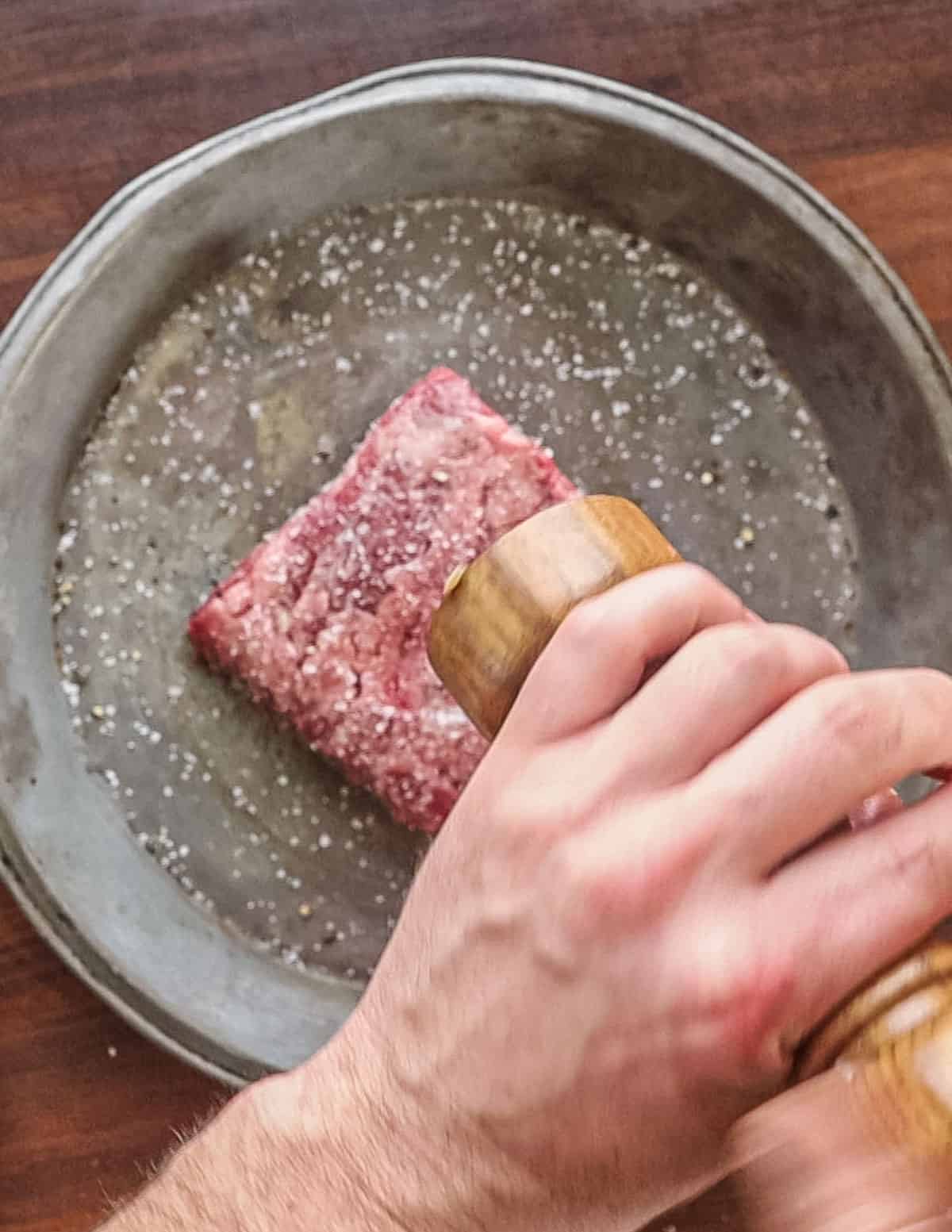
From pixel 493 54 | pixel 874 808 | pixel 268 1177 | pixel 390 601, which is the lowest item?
pixel 268 1177

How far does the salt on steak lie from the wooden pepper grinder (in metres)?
0.25

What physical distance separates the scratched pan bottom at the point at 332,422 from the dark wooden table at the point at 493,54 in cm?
9

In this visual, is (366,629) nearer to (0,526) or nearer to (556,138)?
(0,526)

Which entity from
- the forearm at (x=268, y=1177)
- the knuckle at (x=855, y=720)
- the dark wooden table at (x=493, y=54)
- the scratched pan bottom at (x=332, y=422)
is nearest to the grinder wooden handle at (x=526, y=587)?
the knuckle at (x=855, y=720)

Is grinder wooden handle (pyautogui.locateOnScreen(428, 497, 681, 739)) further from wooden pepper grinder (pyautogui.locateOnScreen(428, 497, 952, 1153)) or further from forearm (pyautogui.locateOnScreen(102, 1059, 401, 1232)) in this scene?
forearm (pyautogui.locateOnScreen(102, 1059, 401, 1232))

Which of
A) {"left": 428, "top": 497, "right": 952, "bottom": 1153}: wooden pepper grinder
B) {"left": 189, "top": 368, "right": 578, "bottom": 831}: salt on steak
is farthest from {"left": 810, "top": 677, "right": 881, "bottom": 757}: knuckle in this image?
{"left": 189, "top": 368, "right": 578, "bottom": 831}: salt on steak

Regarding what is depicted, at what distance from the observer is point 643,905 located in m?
0.58

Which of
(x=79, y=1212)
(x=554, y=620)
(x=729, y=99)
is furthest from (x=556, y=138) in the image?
(x=79, y=1212)

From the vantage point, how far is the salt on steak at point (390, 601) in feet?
3.27

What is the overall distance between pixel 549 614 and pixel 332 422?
0.48 meters

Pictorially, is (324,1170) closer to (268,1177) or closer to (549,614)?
(268,1177)

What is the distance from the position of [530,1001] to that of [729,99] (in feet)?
2.95

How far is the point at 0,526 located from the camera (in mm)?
1014

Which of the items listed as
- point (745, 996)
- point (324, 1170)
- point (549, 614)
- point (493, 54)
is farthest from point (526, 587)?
point (493, 54)
